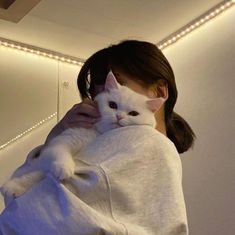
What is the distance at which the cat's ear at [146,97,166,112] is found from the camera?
0.94 m

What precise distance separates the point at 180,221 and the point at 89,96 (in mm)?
495

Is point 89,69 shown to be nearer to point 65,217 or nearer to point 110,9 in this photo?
point 65,217

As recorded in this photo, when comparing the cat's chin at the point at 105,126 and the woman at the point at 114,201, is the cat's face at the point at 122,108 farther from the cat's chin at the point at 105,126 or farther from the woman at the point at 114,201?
the woman at the point at 114,201

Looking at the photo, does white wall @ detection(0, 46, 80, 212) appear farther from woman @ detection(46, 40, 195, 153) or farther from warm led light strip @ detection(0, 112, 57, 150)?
woman @ detection(46, 40, 195, 153)

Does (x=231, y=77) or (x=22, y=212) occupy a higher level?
(x=231, y=77)

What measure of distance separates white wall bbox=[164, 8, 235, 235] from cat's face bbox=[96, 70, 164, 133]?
68 cm

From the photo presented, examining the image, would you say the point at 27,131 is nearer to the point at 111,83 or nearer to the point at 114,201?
the point at 111,83

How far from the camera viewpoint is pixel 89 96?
3.88ft

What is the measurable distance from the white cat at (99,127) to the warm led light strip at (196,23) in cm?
83

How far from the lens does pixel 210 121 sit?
1.68 meters

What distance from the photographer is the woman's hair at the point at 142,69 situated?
39.4 inches

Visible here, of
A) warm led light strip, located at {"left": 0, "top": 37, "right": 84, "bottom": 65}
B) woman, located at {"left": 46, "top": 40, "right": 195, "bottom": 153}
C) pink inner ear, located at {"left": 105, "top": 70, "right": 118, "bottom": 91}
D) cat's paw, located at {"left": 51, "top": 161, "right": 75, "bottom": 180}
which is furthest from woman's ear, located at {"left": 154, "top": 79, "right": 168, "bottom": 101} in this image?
warm led light strip, located at {"left": 0, "top": 37, "right": 84, "bottom": 65}

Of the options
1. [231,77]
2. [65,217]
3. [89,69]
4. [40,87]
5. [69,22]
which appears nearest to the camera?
[65,217]

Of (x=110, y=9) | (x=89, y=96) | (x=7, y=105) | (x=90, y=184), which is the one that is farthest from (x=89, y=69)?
(x=7, y=105)
